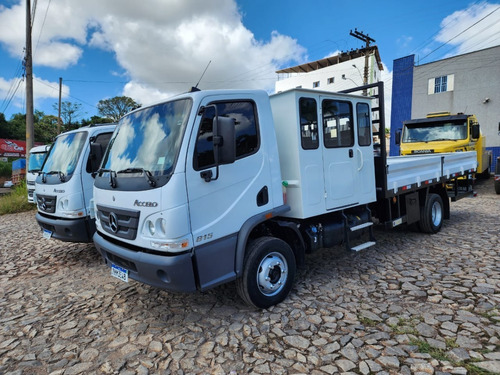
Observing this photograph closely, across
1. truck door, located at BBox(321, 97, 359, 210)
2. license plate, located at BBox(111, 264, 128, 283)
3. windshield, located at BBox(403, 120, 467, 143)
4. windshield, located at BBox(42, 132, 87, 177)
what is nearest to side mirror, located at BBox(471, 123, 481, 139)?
windshield, located at BBox(403, 120, 467, 143)

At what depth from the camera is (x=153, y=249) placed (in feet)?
9.72

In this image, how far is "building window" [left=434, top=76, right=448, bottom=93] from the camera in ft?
66.2

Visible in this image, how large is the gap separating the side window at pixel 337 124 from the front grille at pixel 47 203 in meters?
4.52

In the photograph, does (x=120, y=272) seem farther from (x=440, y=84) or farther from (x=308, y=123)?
(x=440, y=84)

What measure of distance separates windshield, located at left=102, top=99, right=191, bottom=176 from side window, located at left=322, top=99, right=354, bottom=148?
190cm

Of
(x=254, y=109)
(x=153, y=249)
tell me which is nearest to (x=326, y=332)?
(x=153, y=249)

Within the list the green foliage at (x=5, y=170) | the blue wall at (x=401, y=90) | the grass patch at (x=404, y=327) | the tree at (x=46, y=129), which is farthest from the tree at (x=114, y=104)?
the grass patch at (x=404, y=327)

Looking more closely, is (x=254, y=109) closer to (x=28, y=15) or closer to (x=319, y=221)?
(x=319, y=221)

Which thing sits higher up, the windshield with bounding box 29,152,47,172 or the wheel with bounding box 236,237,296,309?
the windshield with bounding box 29,152,47,172

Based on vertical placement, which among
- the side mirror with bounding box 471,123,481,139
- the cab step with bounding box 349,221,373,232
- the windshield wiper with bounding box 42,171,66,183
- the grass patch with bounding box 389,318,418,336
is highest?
the side mirror with bounding box 471,123,481,139

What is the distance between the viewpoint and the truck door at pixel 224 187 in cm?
296

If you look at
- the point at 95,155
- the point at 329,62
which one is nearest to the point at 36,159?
the point at 95,155

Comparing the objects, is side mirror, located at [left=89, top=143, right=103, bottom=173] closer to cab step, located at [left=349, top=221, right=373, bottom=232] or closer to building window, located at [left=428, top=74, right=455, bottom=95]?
cab step, located at [left=349, top=221, right=373, bottom=232]

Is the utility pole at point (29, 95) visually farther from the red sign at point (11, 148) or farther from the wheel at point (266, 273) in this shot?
the red sign at point (11, 148)
